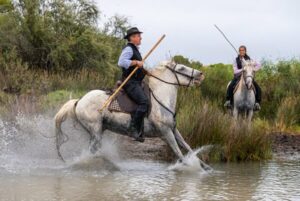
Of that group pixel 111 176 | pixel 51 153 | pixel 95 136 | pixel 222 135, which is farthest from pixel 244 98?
pixel 111 176

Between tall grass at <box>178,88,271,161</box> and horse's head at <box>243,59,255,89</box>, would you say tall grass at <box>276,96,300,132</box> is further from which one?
tall grass at <box>178,88,271,161</box>

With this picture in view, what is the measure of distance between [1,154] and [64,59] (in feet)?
50.7

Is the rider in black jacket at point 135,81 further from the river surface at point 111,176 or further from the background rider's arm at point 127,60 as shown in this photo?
the river surface at point 111,176

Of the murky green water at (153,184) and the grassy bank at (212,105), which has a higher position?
the grassy bank at (212,105)

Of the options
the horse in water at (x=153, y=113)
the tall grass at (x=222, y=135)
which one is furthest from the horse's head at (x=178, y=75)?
the tall grass at (x=222, y=135)

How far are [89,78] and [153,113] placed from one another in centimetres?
948

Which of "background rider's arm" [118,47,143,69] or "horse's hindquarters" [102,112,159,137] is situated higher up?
"background rider's arm" [118,47,143,69]

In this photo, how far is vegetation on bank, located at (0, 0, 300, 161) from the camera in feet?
44.1

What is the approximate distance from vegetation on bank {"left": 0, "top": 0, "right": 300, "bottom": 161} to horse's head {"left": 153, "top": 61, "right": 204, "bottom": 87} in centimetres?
115

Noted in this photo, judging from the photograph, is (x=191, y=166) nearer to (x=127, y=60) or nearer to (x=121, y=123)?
(x=121, y=123)

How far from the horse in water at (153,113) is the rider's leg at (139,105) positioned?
168mm

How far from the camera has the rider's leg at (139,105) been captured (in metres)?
11.8

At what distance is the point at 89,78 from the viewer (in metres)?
21.3

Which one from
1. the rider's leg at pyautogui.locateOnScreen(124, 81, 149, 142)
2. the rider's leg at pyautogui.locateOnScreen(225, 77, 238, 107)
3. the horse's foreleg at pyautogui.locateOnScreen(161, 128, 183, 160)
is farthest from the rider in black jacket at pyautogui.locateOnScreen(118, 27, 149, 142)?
the rider's leg at pyautogui.locateOnScreen(225, 77, 238, 107)
